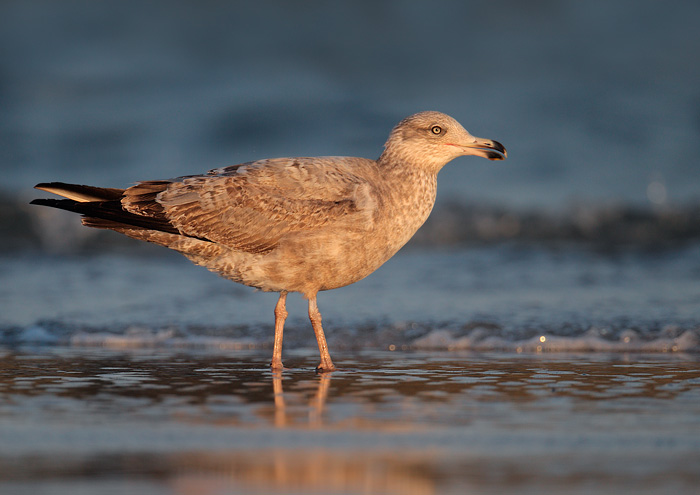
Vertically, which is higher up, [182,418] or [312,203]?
[312,203]

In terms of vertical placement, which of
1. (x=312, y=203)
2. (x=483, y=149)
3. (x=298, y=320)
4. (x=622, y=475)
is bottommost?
(x=622, y=475)

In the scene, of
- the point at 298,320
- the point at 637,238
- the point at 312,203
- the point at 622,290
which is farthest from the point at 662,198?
the point at 312,203

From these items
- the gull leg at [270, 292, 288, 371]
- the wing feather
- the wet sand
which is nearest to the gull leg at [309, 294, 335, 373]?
the wet sand

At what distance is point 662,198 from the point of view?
1488cm

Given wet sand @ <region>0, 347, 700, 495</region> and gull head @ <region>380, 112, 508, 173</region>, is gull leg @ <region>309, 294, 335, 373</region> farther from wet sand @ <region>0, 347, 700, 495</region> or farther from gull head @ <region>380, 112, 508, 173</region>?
gull head @ <region>380, 112, 508, 173</region>

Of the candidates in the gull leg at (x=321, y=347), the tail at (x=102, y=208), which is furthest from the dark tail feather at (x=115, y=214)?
the gull leg at (x=321, y=347)

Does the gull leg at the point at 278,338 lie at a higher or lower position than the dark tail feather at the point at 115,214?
lower

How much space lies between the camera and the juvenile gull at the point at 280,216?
6.51 metres

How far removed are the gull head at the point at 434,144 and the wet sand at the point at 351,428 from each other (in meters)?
1.51

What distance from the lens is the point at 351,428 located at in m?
4.48

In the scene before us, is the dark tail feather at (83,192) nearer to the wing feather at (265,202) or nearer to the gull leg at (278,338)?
the wing feather at (265,202)

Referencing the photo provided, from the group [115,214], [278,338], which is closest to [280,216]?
[278,338]

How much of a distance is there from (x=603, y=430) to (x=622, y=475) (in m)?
0.72

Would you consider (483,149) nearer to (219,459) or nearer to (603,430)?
(603,430)
